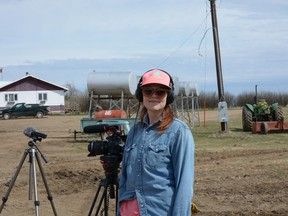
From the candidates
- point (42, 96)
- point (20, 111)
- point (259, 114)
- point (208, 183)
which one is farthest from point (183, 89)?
point (42, 96)

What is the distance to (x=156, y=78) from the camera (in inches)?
126

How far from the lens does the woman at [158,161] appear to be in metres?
3.03

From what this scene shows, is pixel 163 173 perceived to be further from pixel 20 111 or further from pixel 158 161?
pixel 20 111

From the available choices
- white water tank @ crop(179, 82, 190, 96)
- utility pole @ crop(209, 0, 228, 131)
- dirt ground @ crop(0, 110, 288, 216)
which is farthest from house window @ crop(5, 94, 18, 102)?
dirt ground @ crop(0, 110, 288, 216)

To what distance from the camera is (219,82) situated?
20.3 meters

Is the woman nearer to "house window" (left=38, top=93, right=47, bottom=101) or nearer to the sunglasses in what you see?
the sunglasses

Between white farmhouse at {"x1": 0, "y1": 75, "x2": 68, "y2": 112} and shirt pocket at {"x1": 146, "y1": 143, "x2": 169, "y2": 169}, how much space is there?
51.7 meters

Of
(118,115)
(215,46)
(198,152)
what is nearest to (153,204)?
(198,152)

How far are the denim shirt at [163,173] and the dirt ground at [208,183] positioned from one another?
4.05m

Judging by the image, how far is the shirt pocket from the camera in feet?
10.1

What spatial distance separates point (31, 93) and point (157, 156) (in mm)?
52619

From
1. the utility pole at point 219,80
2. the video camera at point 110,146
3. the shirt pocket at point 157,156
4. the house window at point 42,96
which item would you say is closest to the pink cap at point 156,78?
the shirt pocket at point 157,156

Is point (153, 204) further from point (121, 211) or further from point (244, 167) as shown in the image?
point (244, 167)

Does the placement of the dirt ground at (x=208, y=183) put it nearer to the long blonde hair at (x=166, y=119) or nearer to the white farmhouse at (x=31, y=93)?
the long blonde hair at (x=166, y=119)
